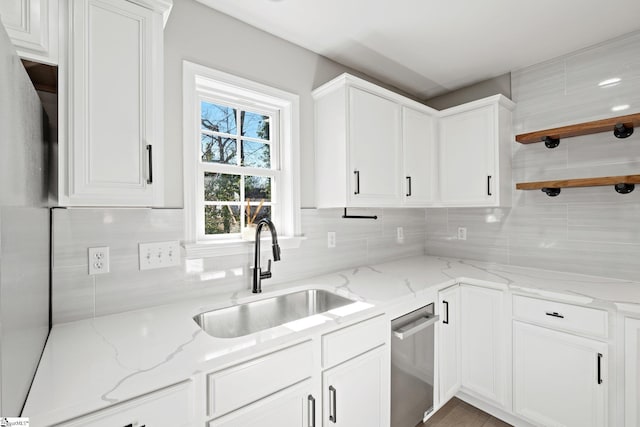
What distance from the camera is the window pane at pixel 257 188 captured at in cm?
192

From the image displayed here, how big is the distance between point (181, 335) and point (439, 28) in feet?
7.25

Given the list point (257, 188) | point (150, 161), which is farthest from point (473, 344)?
point (150, 161)

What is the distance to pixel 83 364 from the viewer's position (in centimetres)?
93

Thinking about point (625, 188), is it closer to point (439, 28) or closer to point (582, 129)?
point (582, 129)

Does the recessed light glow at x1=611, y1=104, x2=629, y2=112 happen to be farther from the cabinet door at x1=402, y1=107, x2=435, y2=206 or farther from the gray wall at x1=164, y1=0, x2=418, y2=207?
the gray wall at x1=164, y1=0, x2=418, y2=207

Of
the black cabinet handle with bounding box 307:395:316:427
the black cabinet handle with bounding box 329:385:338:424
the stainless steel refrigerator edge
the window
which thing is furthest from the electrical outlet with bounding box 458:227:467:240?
the stainless steel refrigerator edge

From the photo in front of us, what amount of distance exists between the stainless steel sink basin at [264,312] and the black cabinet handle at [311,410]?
48cm

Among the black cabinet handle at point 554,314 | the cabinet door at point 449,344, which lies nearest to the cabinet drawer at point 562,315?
the black cabinet handle at point 554,314

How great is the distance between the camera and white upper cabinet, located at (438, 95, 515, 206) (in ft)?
7.43

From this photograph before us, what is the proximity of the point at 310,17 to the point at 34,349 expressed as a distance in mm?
1963

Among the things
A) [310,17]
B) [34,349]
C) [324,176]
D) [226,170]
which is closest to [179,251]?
[226,170]

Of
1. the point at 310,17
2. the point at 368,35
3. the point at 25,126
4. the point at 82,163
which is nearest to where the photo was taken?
the point at 25,126

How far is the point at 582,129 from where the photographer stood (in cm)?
191

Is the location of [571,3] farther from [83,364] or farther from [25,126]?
[83,364]
